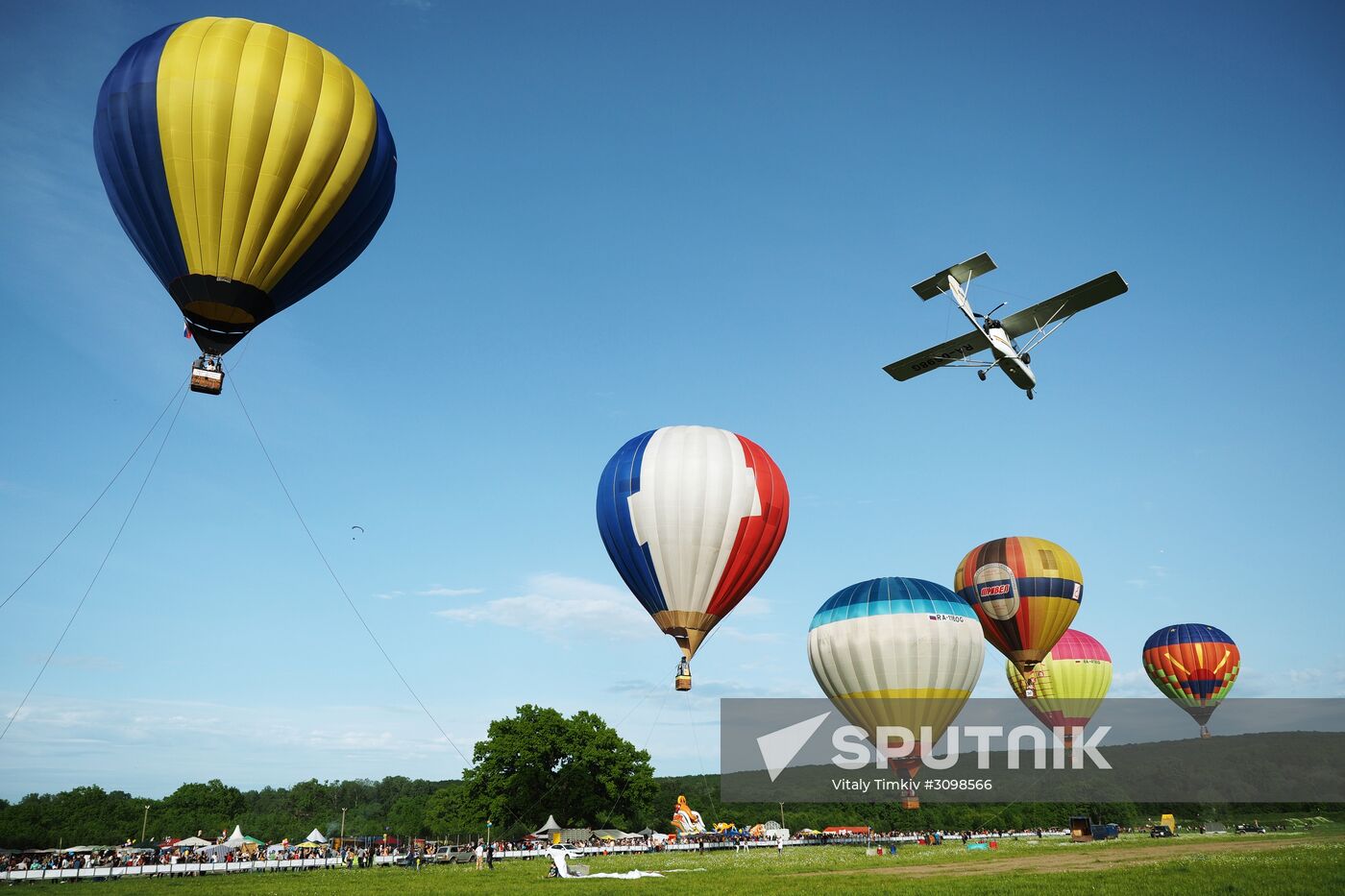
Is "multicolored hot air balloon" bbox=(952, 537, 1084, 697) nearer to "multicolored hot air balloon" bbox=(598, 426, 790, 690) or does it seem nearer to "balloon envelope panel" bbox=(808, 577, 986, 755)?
"balloon envelope panel" bbox=(808, 577, 986, 755)

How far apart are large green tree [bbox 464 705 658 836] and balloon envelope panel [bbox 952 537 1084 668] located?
88.3 ft

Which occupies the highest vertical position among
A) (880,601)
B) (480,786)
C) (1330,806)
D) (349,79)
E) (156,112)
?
(349,79)

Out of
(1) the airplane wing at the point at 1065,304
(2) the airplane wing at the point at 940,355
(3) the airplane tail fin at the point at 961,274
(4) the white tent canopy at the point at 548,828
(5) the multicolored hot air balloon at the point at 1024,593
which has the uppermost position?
(3) the airplane tail fin at the point at 961,274

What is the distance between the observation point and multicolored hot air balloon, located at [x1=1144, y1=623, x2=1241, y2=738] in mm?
70750

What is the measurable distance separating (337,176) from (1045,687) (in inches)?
2369

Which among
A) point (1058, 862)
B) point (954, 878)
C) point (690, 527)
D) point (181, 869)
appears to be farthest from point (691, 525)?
point (181, 869)

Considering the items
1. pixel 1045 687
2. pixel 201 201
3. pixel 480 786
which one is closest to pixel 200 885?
pixel 201 201

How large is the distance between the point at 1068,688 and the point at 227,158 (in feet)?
209

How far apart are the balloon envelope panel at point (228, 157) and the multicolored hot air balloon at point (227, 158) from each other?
3cm

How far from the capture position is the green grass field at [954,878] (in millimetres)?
20266

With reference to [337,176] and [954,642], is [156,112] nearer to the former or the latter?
[337,176]

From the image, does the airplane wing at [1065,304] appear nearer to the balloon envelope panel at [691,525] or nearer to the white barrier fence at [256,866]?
the balloon envelope panel at [691,525]

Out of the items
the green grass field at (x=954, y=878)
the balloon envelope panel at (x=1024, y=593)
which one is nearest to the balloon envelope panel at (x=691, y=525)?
the green grass field at (x=954, y=878)

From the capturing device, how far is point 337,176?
23.0 metres
